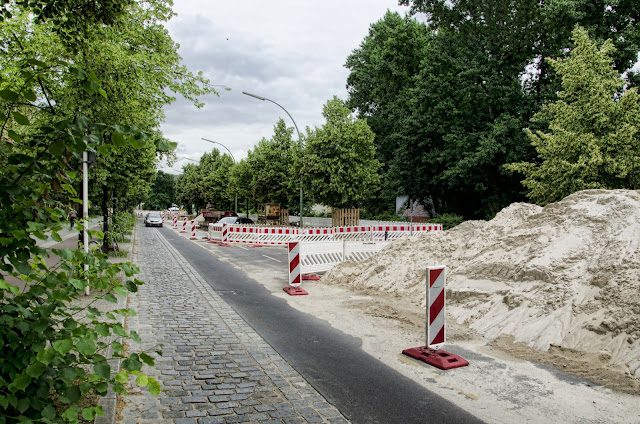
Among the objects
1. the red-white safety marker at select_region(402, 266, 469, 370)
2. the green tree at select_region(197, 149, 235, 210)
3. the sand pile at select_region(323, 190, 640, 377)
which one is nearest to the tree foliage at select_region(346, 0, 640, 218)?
the sand pile at select_region(323, 190, 640, 377)

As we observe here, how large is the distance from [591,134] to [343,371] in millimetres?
19636

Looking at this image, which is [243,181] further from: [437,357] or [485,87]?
[437,357]

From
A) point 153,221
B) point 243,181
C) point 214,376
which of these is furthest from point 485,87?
point 153,221

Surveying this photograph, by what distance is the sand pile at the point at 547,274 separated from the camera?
6.62 meters

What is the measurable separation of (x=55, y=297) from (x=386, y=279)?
9.61 metres

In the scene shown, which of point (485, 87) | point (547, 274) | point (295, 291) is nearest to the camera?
point (547, 274)

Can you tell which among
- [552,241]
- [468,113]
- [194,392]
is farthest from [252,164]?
[194,392]

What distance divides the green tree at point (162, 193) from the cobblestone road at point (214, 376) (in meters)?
127

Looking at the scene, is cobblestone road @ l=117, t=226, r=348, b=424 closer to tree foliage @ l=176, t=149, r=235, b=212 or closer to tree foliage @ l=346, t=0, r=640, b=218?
tree foliage @ l=346, t=0, r=640, b=218

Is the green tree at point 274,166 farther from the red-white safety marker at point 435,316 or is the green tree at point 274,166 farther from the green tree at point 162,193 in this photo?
the green tree at point 162,193

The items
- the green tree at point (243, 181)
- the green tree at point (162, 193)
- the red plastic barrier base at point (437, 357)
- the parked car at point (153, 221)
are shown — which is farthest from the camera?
the green tree at point (162, 193)

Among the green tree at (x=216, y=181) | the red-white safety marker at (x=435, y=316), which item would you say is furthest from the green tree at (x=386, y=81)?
the red-white safety marker at (x=435, y=316)

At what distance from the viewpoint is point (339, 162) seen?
3089cm

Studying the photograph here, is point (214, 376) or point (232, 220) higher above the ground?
point (232, 220)
